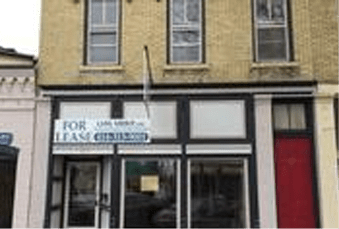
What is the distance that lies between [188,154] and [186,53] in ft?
8.66

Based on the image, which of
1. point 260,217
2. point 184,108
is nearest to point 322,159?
point 260,217

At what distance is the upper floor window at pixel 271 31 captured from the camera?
417 inches

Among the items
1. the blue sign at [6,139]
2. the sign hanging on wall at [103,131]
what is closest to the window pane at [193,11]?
the sign hanging on wall at [103,131]

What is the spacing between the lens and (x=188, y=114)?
10258 millimetres

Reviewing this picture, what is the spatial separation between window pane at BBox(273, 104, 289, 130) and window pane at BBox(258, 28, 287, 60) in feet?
4.12

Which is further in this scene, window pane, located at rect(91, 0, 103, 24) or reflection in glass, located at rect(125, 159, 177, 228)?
window pane, located at rect(91, 0, 103, 24)

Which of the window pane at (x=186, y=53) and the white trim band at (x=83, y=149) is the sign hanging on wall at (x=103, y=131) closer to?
the white trim band at (x=83, y=149)

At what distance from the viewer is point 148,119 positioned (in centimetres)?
1023

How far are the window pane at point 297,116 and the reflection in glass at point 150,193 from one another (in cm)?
319

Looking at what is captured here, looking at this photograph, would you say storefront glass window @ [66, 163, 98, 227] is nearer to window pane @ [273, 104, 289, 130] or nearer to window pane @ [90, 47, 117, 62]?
window pane @ [90, 47, 117, 62]

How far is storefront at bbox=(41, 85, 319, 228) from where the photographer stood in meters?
9.93

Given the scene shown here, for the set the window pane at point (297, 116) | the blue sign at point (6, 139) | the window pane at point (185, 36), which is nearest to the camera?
the window pane at point (297, 116)

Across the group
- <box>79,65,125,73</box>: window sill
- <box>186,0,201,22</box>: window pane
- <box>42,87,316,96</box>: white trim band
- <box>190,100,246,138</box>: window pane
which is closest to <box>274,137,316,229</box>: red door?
<box>190,100,246,138</box>: window pane

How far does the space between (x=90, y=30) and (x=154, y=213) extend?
16.4 ft
